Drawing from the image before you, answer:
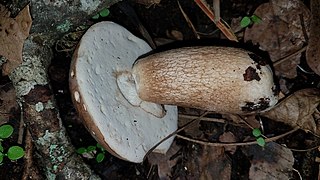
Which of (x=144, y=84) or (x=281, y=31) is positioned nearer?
(x=144, y=84)

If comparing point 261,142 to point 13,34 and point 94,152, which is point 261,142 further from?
point 13,34

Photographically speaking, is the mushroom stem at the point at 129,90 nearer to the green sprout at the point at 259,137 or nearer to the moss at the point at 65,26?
the moss at the point at 65,26

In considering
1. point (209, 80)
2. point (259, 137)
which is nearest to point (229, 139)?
point (259, 137)

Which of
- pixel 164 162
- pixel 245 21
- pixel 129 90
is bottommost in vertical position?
pixel 164 162

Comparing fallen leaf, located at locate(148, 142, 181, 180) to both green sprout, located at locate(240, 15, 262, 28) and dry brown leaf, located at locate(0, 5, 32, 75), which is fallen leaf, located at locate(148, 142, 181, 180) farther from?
dry brown leaf, located at locate(0, 5, 32, 75)

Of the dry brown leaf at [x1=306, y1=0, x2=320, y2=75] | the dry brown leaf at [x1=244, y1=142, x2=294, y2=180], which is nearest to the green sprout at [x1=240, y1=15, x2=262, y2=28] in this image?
the dry brown leaf at [x1=306, y1=0, x2=320, y2=75]

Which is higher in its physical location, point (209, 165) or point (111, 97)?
point (111, 97)

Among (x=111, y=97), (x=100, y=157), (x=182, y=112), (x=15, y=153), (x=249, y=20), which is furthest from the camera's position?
(x=182, y=112)
